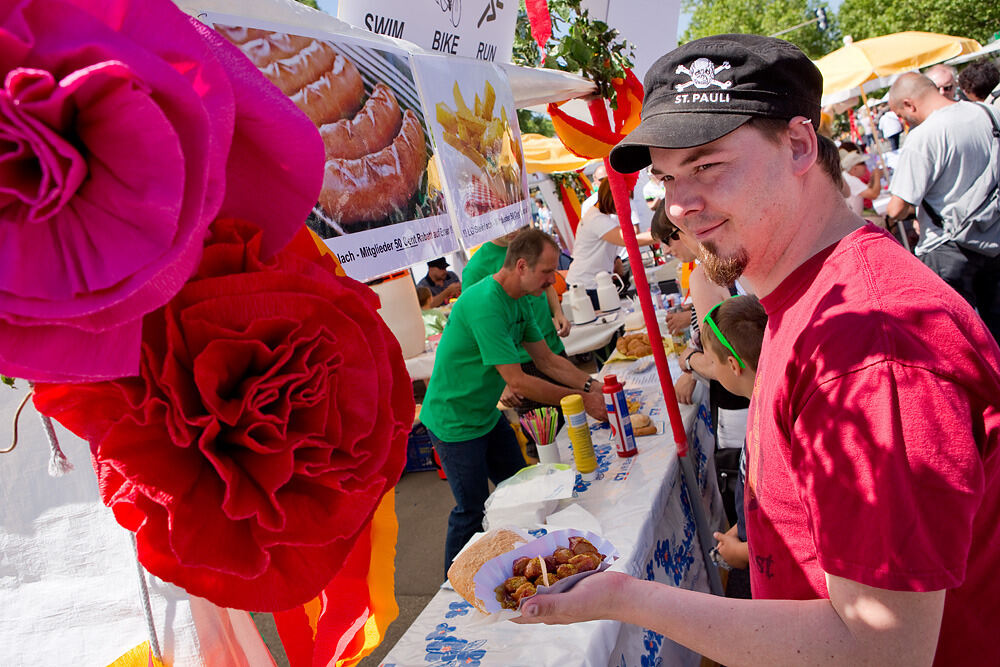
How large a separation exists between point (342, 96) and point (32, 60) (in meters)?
1.09

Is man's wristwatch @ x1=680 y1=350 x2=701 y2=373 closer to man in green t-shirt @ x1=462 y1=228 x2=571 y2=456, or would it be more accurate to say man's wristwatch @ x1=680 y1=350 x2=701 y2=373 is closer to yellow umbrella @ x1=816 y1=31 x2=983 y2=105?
man in green t-shirt @ x1=462 y1=228 x2=571 y2=456

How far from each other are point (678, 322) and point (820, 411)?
433 centimetres

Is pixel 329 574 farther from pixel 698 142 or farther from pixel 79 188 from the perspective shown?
pixel 698 142

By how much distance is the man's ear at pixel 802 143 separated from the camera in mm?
1337

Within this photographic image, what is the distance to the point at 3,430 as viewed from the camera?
940 mm

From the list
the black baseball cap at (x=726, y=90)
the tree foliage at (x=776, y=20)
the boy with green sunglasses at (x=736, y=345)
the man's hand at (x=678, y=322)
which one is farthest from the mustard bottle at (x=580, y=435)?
the tree foliage at (x=776, y=20)

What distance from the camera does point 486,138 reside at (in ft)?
8.10

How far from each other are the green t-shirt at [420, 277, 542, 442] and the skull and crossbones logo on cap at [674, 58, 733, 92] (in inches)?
92.6

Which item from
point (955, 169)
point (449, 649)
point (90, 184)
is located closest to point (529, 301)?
point (449, 649)

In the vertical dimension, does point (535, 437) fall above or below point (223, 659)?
below

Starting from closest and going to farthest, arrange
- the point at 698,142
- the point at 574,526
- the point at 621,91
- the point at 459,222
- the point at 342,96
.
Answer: the point at 698,142 < the point at 342,96 < the point at 459,222 < the point at 574,526 < the point at 621,91

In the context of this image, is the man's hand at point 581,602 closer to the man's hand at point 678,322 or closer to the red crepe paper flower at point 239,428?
the red crepe paper flower at point 239,428

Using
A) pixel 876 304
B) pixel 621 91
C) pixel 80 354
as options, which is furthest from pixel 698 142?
pixel 621 91

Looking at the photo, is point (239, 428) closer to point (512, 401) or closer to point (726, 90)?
point (726, 90)
